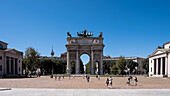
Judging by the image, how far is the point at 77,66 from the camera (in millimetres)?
87438

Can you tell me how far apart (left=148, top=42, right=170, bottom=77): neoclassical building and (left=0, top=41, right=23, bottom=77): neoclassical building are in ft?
208

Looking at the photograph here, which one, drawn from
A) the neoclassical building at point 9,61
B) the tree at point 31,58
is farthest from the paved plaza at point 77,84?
the tree at point 31,58

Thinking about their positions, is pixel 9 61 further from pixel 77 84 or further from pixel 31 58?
pixel 77 84

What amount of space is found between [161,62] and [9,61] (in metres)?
65.6

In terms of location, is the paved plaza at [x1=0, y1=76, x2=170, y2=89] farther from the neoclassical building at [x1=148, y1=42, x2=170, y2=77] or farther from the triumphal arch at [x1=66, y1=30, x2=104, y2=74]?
the triumphal arch at [x1=66, y1=30, x2=104, y2=74]

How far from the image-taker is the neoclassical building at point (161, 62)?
65.8 meters

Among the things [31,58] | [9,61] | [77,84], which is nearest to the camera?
[77,84]

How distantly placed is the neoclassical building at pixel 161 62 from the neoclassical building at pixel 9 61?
63305 mm

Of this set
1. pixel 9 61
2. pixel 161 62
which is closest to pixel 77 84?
pixel 9 61

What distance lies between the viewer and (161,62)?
70.8 metres

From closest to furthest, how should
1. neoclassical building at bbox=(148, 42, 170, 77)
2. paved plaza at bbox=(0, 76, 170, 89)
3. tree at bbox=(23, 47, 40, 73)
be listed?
paved plaza at bbox=(0, 76, 170, 89) < neoclassical building at bbox=(148, 42, 170, 77) < tree at bbox=(23, 47, 40, 73)

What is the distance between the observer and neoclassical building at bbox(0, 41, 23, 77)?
208ft

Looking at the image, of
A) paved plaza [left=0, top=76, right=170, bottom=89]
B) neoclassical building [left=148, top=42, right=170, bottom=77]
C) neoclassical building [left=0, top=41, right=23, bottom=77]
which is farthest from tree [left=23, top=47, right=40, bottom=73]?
neoclassical building [left=148, top=42, right=170, bottom=77]

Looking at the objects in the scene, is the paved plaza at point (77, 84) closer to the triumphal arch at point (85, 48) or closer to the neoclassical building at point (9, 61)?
the neoclassical building at point (9, 61)
